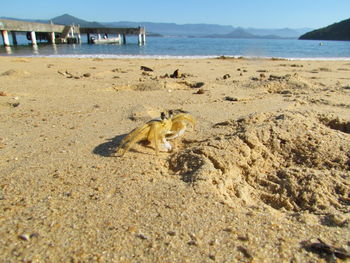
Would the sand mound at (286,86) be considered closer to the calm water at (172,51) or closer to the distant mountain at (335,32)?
the calm water at (172,51)

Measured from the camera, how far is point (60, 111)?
4.08 meters

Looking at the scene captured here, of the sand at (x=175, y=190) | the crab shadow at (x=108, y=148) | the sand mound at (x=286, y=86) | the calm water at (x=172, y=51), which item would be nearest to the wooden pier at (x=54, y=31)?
the calm water at (x=172, y=51)

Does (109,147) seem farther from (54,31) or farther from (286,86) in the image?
(54,31)

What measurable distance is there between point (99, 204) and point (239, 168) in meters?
1.17

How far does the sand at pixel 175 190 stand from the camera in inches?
56.0

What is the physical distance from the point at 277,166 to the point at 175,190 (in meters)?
1.04

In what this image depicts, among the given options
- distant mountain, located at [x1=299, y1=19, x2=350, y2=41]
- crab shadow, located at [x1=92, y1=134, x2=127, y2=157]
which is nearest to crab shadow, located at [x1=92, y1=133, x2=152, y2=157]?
crab shadow, located at [x1=92, y1=134, x2=127, y2=157]

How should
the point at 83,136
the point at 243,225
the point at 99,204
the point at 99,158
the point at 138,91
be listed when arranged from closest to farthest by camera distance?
the point at 243,225
the point at 99,204
the point at 99,158
the point at 83,136
the point at 138,91

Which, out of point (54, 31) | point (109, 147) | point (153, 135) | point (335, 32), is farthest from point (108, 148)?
point (335, 32)

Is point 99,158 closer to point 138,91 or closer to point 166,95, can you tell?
point 166,95

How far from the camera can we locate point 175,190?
6.27ft

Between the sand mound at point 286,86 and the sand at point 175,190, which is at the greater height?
the sand mound at point 286,86

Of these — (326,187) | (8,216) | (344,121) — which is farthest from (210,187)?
(344,121)

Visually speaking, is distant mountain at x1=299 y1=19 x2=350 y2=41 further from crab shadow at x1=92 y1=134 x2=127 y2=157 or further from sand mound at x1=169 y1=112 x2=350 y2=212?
crab shadow at x1=92 y1=134 x2=127 y2=157
